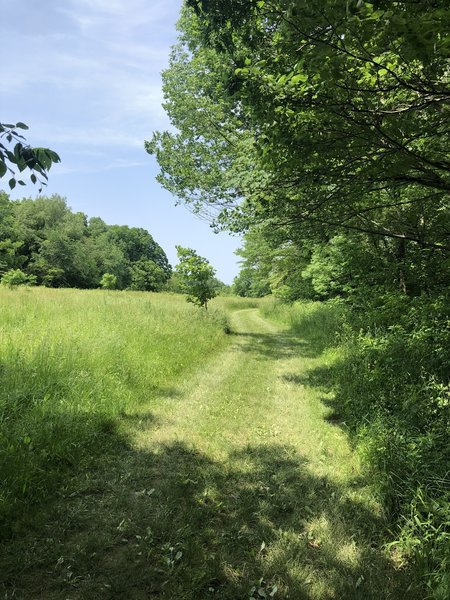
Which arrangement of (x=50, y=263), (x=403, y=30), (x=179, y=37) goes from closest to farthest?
(x=403, y=30) → (x=179, y=37) → (x=50, y=263)

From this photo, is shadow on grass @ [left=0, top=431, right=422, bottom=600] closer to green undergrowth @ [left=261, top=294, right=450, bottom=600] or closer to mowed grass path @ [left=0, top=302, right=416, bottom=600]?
mowed grass path @ [left=0, top=302, right=416, bottom=600]

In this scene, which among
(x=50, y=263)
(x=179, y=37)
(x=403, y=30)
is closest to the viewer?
(x=403, y=30)

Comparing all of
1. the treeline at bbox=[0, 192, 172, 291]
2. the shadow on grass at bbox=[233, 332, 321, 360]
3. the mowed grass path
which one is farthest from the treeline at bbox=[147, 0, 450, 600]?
the treeline at bbox=[0, 192, 172, 291]

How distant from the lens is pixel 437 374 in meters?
6.09

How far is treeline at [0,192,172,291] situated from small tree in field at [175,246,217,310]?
34.4 m

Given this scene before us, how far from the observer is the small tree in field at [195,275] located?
17609mm

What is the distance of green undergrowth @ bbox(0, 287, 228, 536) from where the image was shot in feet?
12.9

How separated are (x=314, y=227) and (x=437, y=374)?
320 centimetres

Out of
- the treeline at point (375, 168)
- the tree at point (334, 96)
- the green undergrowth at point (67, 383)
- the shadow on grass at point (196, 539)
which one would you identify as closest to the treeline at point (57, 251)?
the green undergrowth at point (67, 383)

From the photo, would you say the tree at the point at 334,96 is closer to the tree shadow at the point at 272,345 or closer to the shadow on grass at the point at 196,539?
the shadow on grass at the point at 196,539

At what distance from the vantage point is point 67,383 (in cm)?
590

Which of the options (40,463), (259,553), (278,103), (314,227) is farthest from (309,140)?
(40,463)

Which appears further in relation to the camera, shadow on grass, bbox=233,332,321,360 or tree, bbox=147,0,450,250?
shadow on grass, bbox=233,332,321,360

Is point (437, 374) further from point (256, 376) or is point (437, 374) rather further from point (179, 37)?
point (179, 37)
